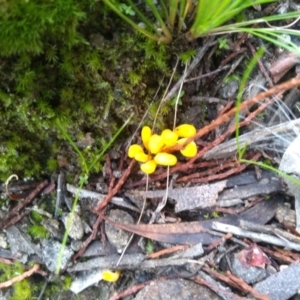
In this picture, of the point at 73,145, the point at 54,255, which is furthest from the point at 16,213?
the point at 73,145

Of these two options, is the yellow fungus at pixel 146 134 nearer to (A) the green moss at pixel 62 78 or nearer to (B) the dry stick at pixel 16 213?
(A) the green moss at pixel 62 78

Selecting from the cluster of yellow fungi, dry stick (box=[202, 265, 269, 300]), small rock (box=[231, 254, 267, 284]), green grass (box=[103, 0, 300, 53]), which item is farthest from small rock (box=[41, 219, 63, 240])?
green grass (box=[103, 0, 300, 53])

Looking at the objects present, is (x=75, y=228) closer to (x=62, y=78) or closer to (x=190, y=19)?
(x=62, y=78)

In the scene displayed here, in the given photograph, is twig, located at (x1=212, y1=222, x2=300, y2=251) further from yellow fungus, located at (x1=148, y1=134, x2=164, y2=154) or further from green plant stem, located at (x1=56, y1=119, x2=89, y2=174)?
green plant stem, located at (x1=56, y1=119, x2=89, y2=174)

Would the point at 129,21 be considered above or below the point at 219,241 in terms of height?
above

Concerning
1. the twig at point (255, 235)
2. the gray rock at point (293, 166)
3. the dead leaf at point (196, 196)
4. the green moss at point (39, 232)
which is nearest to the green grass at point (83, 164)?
A: the green moss at point (39, 232)

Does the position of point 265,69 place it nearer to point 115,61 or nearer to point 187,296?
point 115,61
